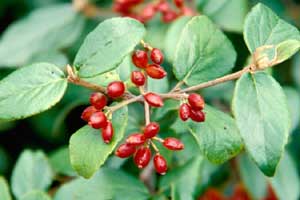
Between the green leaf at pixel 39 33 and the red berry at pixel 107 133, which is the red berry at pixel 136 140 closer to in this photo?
the red berry at pixel 107 133

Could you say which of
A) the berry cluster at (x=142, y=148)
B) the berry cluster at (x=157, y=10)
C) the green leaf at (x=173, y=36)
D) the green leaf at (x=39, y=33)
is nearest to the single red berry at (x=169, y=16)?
the berry cluster at (x=157, y=10)

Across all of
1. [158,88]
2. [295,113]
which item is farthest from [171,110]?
[295,113]

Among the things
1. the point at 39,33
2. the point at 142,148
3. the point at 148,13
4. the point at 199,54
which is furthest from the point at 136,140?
the point at 39,33

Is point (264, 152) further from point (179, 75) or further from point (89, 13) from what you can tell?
point (89, 13)

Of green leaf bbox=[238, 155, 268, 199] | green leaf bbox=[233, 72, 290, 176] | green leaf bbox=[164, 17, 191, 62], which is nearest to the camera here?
green leaf bbox=[233, 72, 290, 176]

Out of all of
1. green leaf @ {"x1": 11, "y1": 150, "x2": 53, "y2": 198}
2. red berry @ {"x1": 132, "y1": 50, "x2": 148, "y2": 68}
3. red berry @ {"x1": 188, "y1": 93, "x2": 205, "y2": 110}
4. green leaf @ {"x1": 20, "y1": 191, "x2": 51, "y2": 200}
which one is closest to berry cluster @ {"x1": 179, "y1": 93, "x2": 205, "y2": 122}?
red berry @ {"x1": 188, "y1": 93, "x2": 205, "y2": 110}

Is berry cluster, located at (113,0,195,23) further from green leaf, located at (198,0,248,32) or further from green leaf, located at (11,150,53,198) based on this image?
green leaf, located at (11,150,53,198)

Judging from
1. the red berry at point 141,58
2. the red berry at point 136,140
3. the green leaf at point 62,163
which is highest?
the red berry at point 141,58
